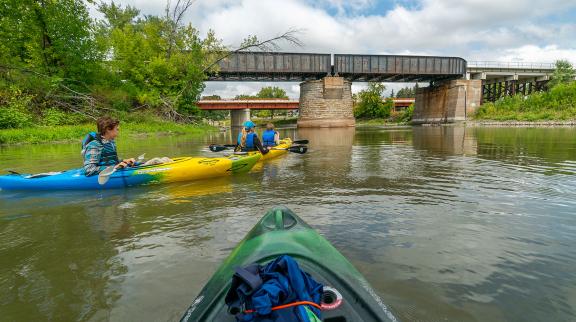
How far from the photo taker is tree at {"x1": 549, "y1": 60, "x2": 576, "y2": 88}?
47.5 m

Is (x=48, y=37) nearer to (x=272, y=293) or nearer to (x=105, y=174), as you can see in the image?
(x=105, y=174)

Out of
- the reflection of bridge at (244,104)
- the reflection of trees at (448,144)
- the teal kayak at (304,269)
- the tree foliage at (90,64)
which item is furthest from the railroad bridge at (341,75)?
the teal kayak at (304,269)

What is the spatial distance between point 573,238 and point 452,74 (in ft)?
149

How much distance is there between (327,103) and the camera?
134 ft

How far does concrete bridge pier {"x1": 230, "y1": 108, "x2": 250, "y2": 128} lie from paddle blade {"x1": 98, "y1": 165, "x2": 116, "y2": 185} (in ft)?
190

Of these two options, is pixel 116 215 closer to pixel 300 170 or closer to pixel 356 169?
pixel 300 170

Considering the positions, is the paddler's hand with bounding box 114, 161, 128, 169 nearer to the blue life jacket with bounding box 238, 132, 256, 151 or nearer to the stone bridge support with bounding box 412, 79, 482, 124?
the blue life jacket with bounding box 238, 132, 256, 151

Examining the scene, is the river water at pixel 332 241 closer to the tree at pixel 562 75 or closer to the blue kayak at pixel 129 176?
the blue kayak at pixel 129 176

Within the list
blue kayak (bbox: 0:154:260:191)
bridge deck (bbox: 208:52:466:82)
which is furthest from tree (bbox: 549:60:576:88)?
blue kayak (bbox: 0:154:260:191)

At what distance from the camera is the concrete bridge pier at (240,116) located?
64.2 m

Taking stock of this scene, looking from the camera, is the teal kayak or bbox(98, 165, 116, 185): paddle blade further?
bbox(98, 165, 116, 185): paddle blade

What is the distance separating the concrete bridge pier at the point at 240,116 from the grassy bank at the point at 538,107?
39.2 meters

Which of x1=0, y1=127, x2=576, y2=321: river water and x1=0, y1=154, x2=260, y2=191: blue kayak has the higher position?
x1=0, y1=154, x2=260, y2=191: blue kayak

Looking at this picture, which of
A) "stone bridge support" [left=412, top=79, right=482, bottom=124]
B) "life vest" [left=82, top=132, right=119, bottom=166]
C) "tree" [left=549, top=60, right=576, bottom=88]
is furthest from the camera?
"tree" [left=549, top=60, right=576, bottom=88]
